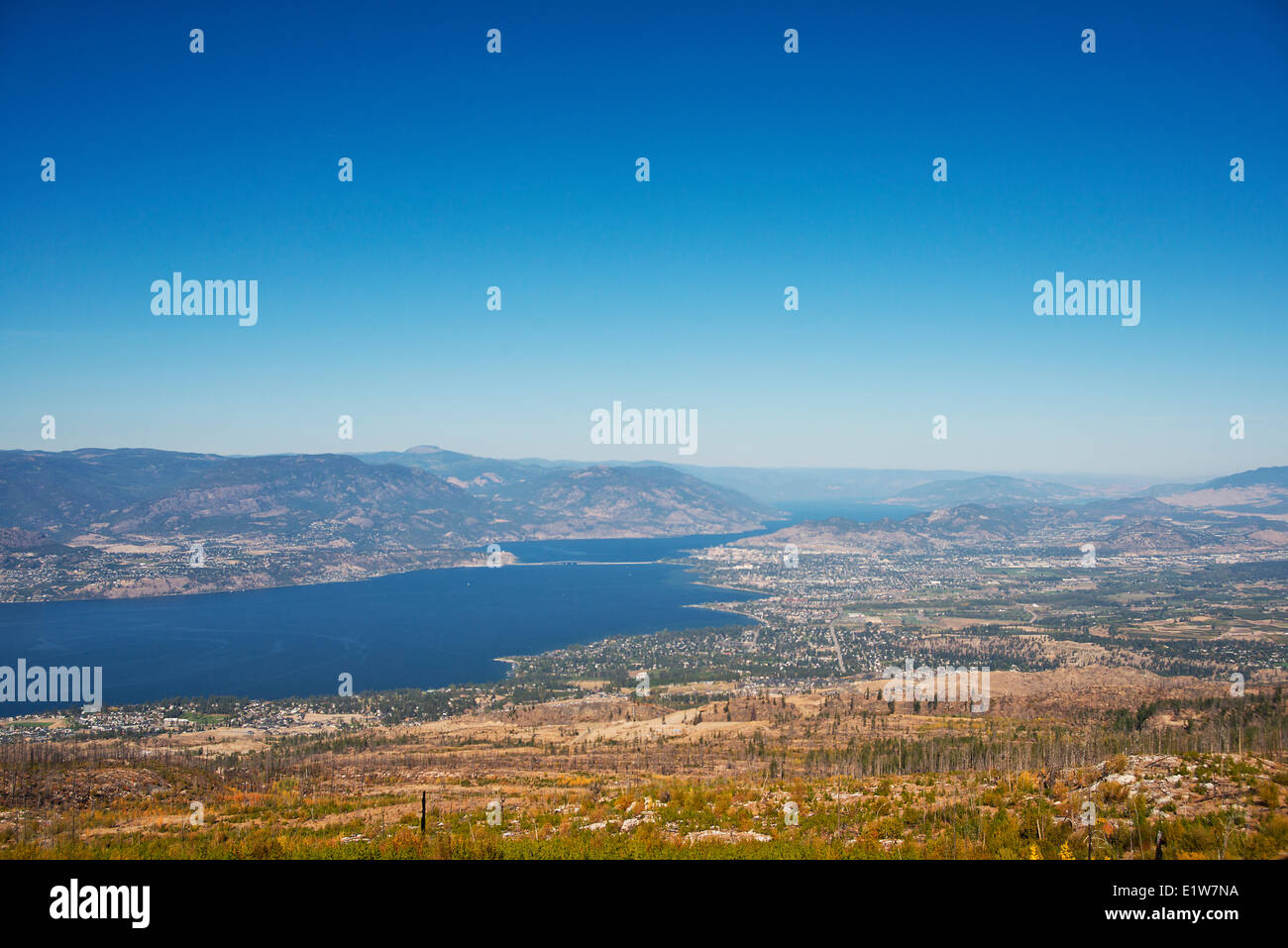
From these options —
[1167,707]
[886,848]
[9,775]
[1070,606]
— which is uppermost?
Answer: [886,848]

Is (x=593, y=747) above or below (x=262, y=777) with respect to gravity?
below

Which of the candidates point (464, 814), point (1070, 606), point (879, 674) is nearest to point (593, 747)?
point (464, 814)

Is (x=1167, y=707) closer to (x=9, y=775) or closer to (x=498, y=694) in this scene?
(x=9, y=775)
